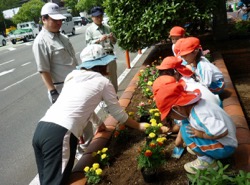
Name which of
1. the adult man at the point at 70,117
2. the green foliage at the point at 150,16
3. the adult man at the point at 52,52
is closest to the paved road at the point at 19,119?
the adult man at the point at 52,52

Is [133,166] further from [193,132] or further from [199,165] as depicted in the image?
[193,132]

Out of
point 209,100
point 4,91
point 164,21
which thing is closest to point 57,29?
point 209,100

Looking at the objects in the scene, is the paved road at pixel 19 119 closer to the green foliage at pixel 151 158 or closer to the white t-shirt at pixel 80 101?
the white t-shirt at pixel 80 101

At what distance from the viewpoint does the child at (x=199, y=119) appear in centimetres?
207

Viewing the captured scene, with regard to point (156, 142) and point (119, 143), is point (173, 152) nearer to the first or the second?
point (156, 142)

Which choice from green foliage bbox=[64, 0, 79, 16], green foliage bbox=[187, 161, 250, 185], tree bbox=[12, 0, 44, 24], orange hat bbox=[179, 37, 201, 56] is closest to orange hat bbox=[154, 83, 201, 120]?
green foliage bbox=[187, 161, 250, 185]

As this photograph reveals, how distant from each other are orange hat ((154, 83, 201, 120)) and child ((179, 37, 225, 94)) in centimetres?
149

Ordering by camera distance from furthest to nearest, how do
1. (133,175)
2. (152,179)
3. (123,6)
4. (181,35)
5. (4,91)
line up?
(4,91) → (123,6) → (181,35) → (133,175) → (152,179)

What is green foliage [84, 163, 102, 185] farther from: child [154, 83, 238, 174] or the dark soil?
child [154, 83, 238, 174]

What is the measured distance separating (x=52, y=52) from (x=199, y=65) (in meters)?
1.83

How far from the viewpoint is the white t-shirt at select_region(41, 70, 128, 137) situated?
256 cm

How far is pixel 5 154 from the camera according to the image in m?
4.67

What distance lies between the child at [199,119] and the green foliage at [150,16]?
12.7 feet

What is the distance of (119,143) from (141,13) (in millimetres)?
3615
